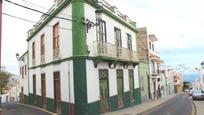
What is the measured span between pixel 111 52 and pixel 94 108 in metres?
4.31

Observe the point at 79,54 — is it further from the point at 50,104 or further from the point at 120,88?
the point at 120,88

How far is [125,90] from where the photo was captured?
23609mm

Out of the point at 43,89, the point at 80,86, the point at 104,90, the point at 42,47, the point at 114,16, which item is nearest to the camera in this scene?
the point at 80,86

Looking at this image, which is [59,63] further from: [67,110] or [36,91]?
[36,91]

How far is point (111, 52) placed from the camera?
19.9 m

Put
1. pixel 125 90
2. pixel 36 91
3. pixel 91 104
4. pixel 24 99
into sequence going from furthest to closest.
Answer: pixel 24 99 → pixel 36 91 → pixel 125 90 → pixel 91 104

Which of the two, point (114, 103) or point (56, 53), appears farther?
point (114, 103)

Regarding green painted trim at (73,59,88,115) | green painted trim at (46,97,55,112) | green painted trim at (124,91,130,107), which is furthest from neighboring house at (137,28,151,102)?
green painted trim at (73,59,88,115)

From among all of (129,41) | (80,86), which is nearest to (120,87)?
(129,41)

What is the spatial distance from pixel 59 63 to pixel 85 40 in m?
2.95

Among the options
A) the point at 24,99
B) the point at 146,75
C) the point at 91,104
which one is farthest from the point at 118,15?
the point at 24,99

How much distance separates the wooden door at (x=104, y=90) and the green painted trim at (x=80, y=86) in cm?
238

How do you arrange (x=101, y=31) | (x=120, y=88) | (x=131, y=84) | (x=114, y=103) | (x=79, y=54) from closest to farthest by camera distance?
(x=79, y=54)
(x=101, y=31)
(x=114, y=103)
(x=120, y=88)
(x=131, y=84)

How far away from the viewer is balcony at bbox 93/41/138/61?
1818cm
